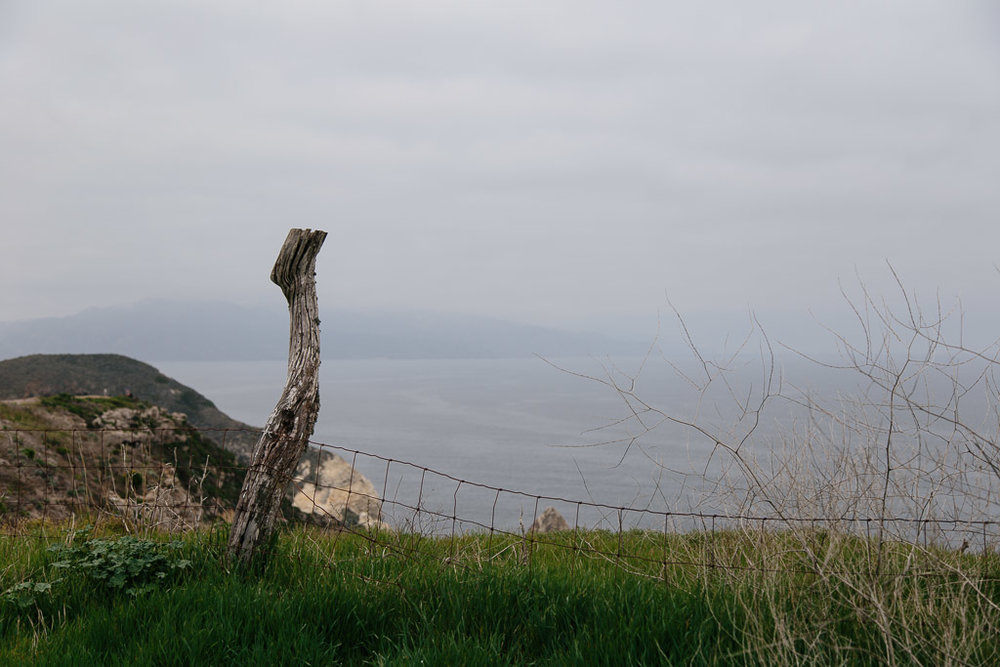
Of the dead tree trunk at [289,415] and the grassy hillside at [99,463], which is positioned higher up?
the dead tree trunk at [289,415]

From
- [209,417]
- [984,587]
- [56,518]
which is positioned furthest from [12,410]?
[984,587]

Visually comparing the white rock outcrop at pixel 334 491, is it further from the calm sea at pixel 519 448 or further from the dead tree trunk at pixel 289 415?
the dead tree trunk at pixel 289 415

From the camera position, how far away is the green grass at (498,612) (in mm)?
3734

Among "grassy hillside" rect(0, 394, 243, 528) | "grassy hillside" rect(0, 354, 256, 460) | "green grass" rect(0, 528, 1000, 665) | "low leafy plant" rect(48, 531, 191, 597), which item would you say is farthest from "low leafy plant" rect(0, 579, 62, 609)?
"grassy hillside" rect(0, 354, 256, 460)

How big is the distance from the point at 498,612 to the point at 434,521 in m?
2.02

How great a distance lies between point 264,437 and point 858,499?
4.38m

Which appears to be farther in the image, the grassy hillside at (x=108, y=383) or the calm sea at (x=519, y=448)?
the grassy hillside at (x=108, y=383)

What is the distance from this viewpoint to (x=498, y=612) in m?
4.29

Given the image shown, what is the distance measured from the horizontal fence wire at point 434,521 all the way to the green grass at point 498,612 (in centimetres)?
12

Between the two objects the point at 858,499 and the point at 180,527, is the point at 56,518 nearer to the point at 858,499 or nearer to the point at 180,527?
the point at 180,527

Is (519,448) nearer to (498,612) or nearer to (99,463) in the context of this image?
(99,463)

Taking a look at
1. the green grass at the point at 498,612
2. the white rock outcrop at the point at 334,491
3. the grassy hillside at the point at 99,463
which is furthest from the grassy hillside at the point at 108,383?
the green grass at the point at 498,612

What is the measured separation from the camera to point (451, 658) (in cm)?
369

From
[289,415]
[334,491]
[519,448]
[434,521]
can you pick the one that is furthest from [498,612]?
[519,448]
